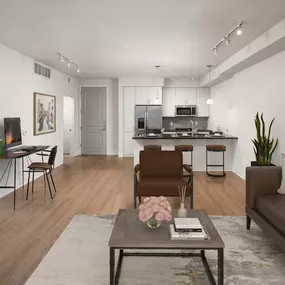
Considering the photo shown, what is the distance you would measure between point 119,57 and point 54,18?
2.92 metres

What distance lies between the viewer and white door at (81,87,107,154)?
1160cm

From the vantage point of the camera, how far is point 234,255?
10.9 ft

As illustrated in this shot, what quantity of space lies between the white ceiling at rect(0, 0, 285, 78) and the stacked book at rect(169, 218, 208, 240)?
2.50 metres

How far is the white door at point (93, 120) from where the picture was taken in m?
11.6

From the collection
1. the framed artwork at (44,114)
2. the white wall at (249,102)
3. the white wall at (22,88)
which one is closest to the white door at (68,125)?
the white wall at (22,88)

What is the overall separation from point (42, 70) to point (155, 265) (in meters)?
6.01

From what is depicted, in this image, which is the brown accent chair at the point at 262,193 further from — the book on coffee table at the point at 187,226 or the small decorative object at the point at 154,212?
the small decorative object at the point at 154,212

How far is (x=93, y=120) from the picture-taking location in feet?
38.4

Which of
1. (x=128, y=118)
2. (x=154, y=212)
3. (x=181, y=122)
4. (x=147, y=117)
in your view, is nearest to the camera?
(x=154, y=212)

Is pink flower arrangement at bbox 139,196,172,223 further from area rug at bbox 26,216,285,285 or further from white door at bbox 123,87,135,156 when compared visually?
white door at bbox 123,87,135,156

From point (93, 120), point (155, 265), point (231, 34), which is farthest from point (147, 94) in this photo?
point (155, 265)

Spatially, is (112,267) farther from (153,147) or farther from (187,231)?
(153,147)

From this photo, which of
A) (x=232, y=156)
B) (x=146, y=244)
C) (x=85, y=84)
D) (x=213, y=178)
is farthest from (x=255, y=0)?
(x=85, y=84)

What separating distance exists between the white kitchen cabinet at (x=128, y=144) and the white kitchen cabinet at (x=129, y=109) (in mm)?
170
